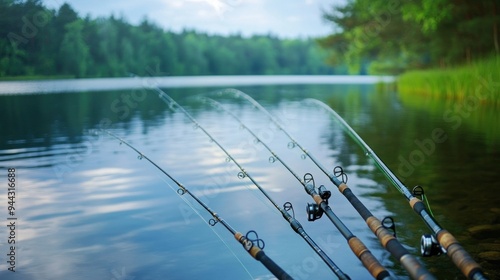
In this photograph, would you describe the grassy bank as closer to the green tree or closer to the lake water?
the lake water

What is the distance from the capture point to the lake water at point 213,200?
716 cm

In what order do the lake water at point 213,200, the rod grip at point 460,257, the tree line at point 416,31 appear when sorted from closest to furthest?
the rod grip at point 460,257 → the lake water at point 213,200 → the tree line at point 416,31

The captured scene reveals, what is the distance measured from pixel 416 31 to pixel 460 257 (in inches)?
1713

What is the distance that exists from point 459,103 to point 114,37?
106694 millimetres

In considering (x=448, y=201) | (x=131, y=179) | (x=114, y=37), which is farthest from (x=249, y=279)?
(x=114, y=37)

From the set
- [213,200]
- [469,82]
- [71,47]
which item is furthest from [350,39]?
[213,200]

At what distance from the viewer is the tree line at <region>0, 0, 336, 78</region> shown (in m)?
27.3

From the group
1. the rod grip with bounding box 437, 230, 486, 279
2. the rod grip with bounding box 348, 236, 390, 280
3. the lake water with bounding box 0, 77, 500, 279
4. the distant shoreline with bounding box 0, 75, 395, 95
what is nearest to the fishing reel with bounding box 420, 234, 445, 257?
the rod grip with bounding box 437, 230, 486, 279

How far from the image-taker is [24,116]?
28.2 m

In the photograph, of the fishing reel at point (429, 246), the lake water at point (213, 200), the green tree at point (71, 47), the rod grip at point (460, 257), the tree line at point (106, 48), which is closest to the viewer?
the rod grip at point (460, 257)

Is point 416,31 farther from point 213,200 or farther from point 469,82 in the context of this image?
point 213,200

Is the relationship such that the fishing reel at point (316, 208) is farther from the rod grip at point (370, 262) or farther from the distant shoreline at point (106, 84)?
the distant shoreline at point (106, 84)

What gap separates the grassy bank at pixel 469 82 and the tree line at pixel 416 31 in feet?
7.52

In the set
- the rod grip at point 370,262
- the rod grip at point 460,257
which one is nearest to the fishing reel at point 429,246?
the rod grip at point 460,257
